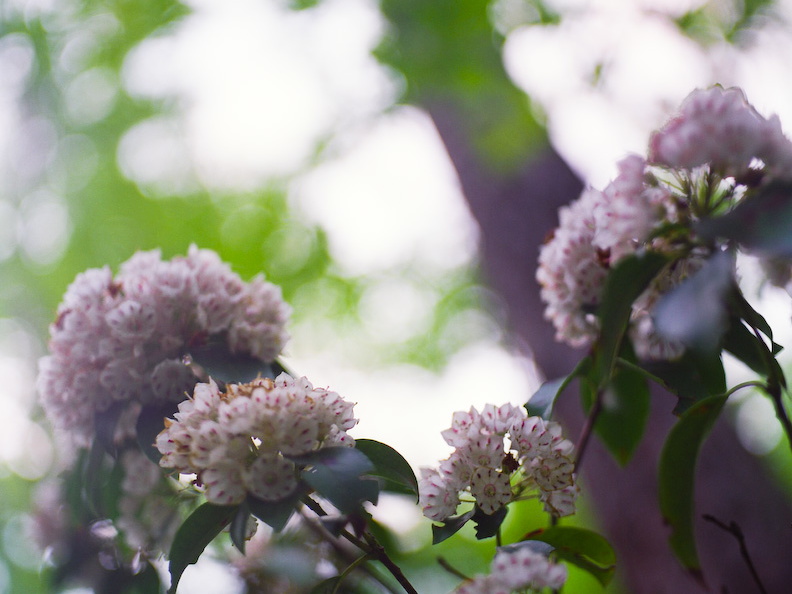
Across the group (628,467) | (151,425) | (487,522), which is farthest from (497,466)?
(628,467)

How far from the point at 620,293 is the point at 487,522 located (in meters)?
0.27

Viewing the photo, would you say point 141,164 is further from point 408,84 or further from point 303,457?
point 303,457

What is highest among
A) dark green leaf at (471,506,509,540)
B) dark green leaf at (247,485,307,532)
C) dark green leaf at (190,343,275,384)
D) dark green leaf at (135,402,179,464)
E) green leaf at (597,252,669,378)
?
green leaf at (597,252,669,378)

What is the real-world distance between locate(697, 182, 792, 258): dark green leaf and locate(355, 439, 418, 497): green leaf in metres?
0.39

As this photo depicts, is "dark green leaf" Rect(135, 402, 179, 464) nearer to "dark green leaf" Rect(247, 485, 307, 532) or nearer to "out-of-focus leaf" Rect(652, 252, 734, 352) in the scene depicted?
"dark green leaf" Rect(247, 485, 307, 532)

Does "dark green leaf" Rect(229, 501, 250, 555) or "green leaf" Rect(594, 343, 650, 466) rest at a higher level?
"dark green leaf" Rect(229, 501, 250, 555)

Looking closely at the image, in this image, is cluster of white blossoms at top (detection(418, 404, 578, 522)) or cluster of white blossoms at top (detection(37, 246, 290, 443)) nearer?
cluster of white blossoms at top (detection(418, 404, 578, 522))

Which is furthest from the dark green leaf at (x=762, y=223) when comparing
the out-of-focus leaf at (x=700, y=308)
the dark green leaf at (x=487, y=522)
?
the dark green leaf at (x=487, y=522)

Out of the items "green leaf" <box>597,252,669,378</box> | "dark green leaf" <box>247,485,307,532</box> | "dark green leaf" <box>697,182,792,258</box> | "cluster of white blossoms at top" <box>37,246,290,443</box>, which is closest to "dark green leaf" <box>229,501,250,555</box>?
"dark green leaf" <box>247,485,307,532</box>

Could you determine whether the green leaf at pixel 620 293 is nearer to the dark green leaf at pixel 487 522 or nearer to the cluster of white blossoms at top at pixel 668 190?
the cluster of white blossoms at top at pixel 668 190

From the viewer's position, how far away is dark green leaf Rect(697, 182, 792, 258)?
1.83 ft

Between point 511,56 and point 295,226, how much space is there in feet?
5.48

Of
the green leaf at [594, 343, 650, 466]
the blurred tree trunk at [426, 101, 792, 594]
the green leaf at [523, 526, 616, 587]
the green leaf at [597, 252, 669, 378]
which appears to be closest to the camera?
the green leaf at [597, 252, 669, 378]

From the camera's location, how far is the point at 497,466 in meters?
0.67
